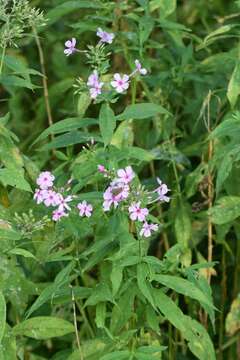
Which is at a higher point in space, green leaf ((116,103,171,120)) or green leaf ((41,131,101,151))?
green leaf ((116,103,171,120))

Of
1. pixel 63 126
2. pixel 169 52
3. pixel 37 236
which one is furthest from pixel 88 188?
pixel 169 52

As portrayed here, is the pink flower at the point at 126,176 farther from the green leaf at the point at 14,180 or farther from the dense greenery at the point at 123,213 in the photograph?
the green leaf at the point at 14,180

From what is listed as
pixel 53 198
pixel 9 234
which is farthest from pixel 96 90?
pixel 9 234

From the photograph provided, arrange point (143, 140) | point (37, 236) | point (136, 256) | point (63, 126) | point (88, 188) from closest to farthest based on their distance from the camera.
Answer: point (136, 256) < point (63, 126) < point (37, 236) < point (88, 188) < point (143, 140)

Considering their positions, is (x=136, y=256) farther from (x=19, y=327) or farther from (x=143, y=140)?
(x=143, y=140)

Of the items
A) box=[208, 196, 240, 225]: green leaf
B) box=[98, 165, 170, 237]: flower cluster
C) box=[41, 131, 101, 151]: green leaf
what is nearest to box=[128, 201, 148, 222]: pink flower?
box=[98, 165, 170, 237]: flower cluster

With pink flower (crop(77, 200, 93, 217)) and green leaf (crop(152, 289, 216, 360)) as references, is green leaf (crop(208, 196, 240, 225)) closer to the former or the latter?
green leaf (crop(152, 289, 216, 360))
